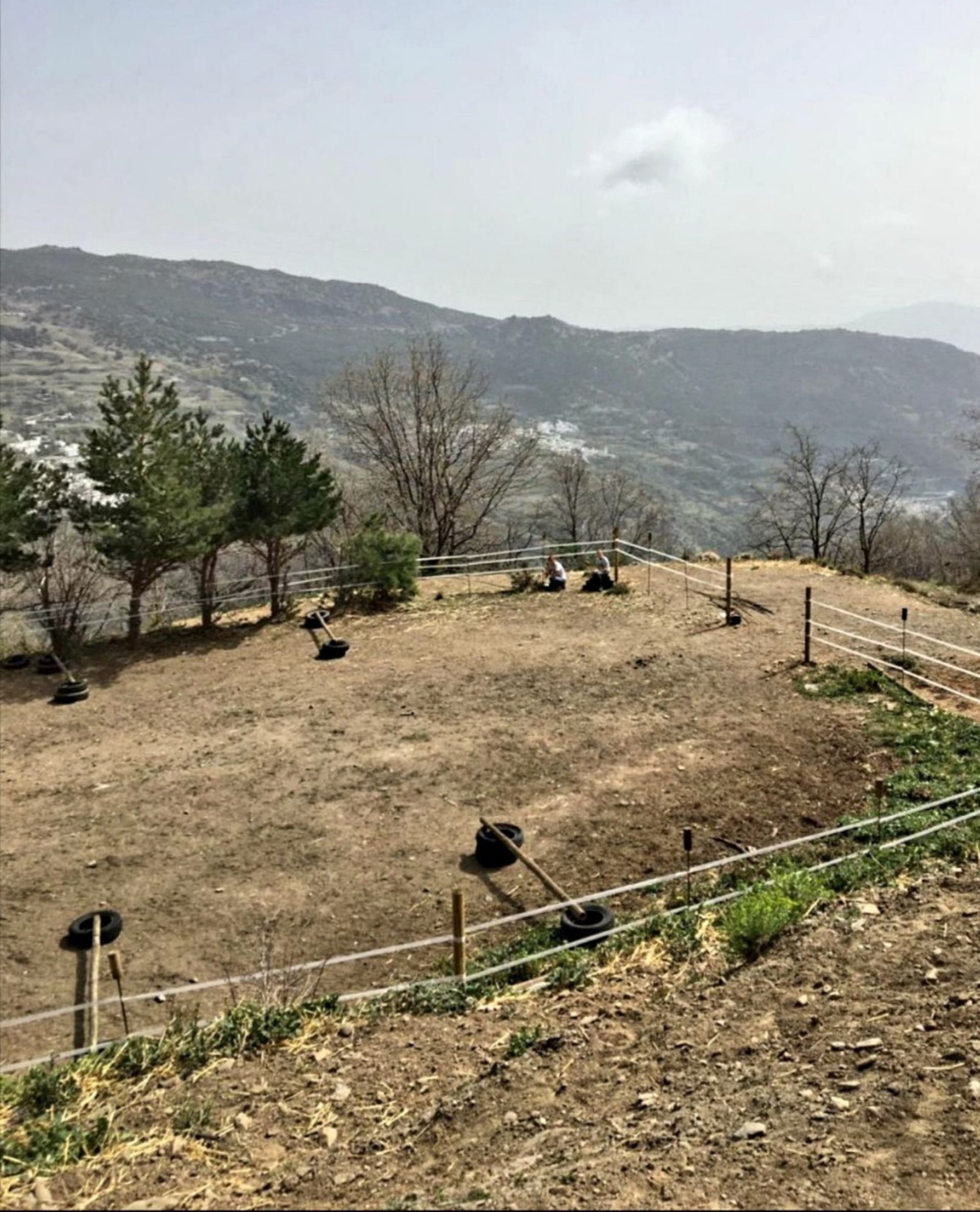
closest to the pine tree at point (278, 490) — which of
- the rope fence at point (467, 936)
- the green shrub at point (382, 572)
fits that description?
the green shrub at point (382, 572)

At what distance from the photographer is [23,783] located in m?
9.85

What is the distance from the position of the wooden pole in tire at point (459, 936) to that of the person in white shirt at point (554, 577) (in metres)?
13.3

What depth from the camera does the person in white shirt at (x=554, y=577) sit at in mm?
18641

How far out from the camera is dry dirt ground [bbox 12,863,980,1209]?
328cm

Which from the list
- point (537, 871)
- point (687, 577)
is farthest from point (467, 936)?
point (687, 577)

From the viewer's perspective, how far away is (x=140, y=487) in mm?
14797

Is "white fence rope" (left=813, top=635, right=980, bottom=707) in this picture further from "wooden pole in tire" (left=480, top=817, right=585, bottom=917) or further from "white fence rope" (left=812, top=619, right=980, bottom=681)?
"wooden pole in tire" (left=480, top=817, right=585, bottom=917)

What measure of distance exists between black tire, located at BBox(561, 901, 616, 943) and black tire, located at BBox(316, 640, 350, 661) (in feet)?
28.2

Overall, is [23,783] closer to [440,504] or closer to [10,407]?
[440,504]

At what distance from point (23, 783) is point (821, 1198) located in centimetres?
981

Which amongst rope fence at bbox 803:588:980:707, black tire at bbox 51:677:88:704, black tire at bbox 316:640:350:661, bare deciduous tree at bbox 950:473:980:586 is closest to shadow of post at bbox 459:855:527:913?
rope fence at bbox 803:588:980:707

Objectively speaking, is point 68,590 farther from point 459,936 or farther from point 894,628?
point 894,628

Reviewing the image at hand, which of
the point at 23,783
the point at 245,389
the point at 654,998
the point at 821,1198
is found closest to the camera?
the point at 821,1198

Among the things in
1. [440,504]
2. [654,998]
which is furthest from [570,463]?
[654,998]
